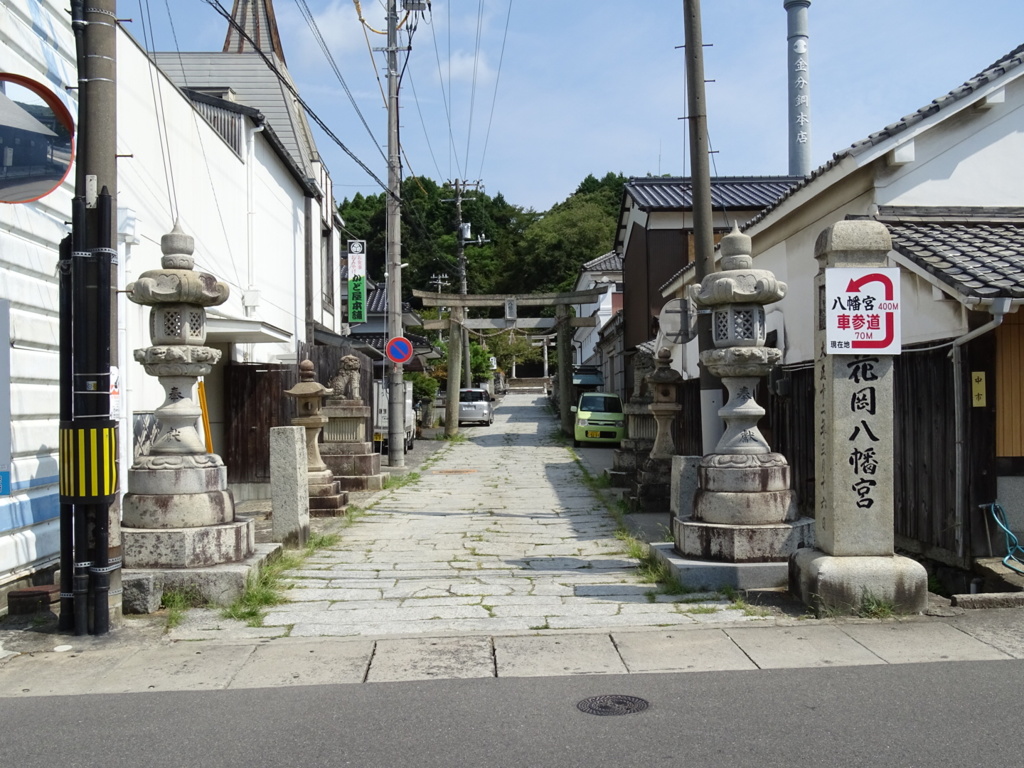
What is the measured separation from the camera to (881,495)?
7.06 m

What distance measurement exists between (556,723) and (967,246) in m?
7.18

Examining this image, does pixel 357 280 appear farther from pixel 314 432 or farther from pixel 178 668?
pixel 178 668

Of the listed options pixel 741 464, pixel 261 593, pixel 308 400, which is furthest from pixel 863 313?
pixel 308 400

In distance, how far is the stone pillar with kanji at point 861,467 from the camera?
700 cm

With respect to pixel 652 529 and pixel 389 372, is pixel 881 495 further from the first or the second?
pixel 389 372

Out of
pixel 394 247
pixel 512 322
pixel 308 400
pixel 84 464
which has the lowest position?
pixel 84 464

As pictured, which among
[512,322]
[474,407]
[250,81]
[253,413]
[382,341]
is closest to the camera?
[253,413]

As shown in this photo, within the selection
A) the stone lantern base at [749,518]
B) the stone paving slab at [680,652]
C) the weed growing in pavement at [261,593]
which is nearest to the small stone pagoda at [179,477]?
the weed growing in pavement at [261,593]

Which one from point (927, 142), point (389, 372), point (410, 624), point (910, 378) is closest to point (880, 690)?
point (410, 624)

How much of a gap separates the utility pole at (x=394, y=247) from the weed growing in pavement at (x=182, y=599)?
1308 cm

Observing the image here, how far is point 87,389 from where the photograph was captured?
6680mm

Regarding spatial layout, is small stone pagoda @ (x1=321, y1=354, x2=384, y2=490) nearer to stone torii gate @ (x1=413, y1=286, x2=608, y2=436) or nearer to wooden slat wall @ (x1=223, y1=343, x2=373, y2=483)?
wooden slat wall @ (x1=223, y1=343, x2=373, y2=483)

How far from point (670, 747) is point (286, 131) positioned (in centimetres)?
2193

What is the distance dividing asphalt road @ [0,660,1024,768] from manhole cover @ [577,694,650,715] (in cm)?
7
